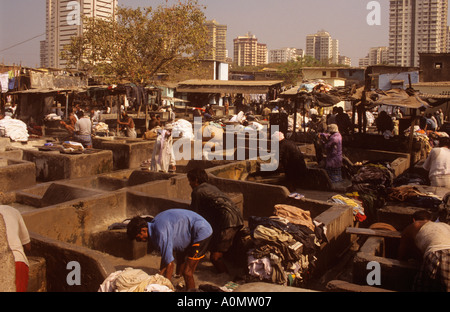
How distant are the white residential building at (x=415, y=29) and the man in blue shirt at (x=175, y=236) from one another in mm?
80169

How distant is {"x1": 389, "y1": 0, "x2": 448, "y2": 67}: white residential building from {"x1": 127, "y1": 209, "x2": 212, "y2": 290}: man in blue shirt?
80169mm

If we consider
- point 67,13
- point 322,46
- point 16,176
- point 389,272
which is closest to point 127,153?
point 16,176

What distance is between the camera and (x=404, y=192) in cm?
784

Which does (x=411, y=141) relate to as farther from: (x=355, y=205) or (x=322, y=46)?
(x=322, y=46)

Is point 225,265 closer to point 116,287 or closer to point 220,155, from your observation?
point 116,287

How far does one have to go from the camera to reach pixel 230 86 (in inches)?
1320

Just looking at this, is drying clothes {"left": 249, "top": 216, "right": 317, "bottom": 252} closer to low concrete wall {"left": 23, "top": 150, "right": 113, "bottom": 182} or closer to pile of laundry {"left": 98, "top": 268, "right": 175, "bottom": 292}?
pile of laundry {"left": 98, "top": 268, "right": 175, "bottom": 292}

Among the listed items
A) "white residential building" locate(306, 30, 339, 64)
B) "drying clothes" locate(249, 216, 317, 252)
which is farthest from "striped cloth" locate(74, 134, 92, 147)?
"white residential building" locate(306, 30, 339, 64)

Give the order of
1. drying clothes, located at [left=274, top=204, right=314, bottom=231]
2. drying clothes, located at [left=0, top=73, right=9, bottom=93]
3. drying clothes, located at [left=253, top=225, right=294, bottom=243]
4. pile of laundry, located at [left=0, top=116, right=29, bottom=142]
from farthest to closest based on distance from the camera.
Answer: drying clothes, located at [left=0, top=73, right=9, bottom=93], pile of laundry, located at [left=0, top=116, right=29, bottom=142], drying clothes, located at [left=274, top=204, right=314, bottom=231], drying clothes, located at [left=253, top=225, right=294, bottom=243]

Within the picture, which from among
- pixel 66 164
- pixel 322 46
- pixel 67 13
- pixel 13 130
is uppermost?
pixel 322 46

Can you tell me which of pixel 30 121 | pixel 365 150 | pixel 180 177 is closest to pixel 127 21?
pixel 30 121

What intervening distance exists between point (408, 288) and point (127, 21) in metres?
23.0

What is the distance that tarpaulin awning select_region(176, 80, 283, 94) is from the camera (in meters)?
32.3

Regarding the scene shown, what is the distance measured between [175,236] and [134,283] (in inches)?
40.7
